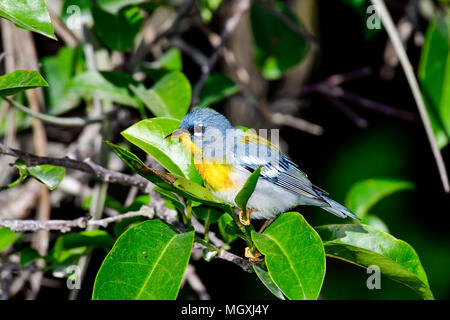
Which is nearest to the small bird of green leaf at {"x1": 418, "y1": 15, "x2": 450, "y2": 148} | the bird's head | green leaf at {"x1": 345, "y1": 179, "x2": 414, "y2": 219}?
the bird's head

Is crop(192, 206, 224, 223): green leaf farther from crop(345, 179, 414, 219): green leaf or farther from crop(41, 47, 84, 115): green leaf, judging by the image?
crop(41, 47, 84, 115): green leaf

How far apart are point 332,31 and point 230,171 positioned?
8.79 ft

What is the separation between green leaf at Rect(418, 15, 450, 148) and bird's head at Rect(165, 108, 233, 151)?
1.24 metres

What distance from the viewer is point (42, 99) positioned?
3.07m

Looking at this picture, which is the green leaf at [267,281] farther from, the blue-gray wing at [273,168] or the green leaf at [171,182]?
the blue-gray wing at [273,168]

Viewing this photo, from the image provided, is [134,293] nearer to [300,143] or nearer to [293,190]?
[293,190]

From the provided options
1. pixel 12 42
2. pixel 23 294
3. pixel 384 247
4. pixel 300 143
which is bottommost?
pixel 23 294

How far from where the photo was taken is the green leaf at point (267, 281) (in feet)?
5.23

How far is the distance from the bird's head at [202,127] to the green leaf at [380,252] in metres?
0.82

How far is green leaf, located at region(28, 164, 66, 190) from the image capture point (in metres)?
1.76

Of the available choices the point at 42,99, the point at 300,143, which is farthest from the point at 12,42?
the point at 300,143

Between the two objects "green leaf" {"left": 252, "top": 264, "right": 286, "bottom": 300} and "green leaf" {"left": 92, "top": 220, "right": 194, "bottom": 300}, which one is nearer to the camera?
"green leaf" {"left": 92, "top": 220, "right": 194, "bottom": 300}

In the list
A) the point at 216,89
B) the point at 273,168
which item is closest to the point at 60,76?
the point at 216,89

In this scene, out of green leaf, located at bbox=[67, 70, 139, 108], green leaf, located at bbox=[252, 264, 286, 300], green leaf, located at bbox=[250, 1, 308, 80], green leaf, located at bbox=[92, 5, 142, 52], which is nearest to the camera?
green leaf, located at bbox=[252, 264, 286, 300]
